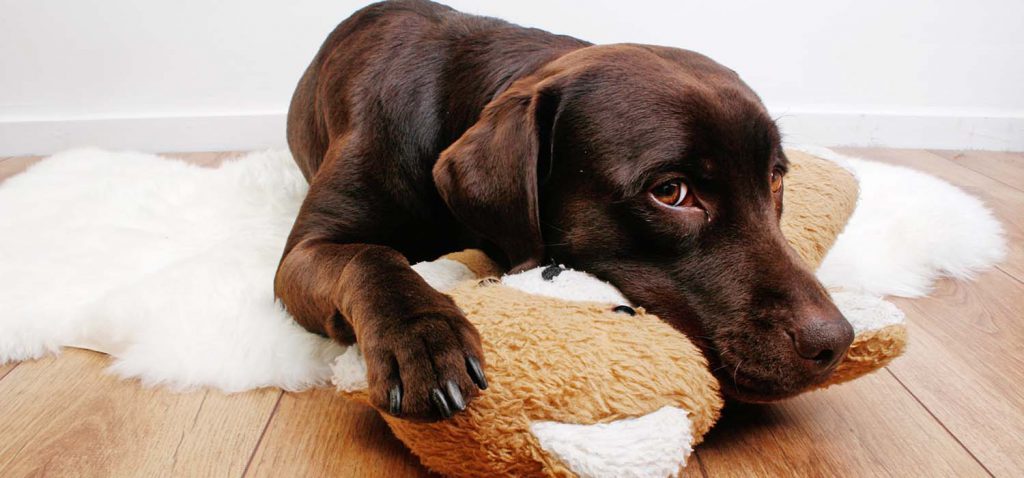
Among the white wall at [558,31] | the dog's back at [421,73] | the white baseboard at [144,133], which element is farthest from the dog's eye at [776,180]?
the white baseboard at [144,133]

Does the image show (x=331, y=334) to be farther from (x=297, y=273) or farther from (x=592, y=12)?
(x=592, y=12)

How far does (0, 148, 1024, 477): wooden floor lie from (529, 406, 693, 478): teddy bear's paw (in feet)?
0.84

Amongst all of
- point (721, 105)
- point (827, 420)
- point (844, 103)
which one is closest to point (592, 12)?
point (844, 103)

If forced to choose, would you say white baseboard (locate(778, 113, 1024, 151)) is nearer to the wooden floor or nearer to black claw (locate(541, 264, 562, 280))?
the wooden floor

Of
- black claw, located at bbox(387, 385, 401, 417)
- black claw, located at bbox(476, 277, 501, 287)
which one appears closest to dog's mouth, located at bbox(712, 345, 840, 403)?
black claw, located at bbox(476, 277, 501, 287)

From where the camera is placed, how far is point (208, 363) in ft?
5.00

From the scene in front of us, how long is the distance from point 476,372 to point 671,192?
21.0 inches

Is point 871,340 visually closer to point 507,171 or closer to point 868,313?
point 868,313

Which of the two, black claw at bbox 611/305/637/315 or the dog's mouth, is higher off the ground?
black claw at bbox 611/305/637/315

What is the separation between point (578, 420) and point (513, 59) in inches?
38.8

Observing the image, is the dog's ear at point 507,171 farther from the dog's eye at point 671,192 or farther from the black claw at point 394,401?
the black claw at point 394,401

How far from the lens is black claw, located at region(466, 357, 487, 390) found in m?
1.03

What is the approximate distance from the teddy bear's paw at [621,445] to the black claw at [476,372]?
0.29 ft

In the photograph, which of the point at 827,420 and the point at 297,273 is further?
the point at 297,273
